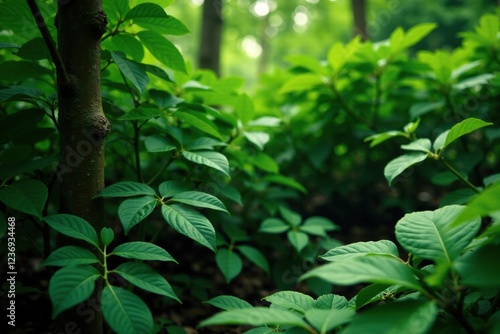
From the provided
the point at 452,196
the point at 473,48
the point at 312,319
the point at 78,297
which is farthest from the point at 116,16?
the point at 473,48

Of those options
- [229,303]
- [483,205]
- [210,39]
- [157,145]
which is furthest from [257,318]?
[210,39]

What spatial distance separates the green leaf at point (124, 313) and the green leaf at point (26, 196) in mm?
314

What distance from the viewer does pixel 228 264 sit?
1.49m

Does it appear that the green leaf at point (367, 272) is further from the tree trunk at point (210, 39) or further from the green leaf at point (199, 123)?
the tree trunk at point (210, 39)

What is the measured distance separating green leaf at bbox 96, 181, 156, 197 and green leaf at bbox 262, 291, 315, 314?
1.65ft

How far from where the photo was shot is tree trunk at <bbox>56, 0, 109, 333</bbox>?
107 centimetres

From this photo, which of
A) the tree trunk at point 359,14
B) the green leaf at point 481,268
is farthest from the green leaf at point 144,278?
the tree trunk at point 359,14

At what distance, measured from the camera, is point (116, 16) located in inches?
48.3

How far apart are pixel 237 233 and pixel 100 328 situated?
75cm

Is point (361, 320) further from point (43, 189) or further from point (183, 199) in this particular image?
point (43, 189)

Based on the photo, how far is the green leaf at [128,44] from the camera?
124cm

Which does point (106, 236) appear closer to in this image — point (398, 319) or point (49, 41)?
point (49, 41)

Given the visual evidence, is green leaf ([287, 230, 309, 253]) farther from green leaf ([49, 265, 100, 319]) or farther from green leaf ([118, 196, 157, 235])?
green leaf ([49, 265, 100, 319])

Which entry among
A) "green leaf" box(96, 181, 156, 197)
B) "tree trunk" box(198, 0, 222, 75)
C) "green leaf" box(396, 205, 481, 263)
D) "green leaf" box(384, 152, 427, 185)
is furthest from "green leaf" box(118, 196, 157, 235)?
"tree trunk" box(198, 0, 222, 75)
